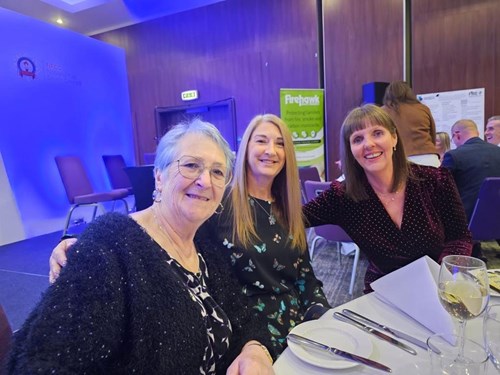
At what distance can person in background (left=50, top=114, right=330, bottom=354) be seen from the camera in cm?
A: 130

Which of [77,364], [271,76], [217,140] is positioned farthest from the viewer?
[271,76]

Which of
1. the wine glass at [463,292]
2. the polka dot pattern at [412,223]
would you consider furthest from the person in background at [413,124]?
the wine glass at [463,292]

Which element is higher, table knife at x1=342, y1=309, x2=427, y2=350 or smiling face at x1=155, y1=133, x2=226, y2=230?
smiling face at x1=155, y1=133, x2=226, y2=230

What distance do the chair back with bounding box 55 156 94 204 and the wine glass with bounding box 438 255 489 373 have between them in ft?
17.0

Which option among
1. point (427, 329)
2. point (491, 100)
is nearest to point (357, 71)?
point (491, 100)

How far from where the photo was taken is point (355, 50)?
19.3 feet

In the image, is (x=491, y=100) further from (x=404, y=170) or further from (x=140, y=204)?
(x=140, y=204)

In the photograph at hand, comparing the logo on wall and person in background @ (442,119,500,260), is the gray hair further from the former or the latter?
the logo on wall

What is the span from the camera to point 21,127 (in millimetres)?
5012

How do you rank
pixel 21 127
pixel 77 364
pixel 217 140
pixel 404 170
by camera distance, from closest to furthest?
1. pixel 77 364
2. pixel 217 140
3. pixel 404 170
4. pixel 21 127

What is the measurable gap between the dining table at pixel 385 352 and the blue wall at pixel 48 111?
540 cm

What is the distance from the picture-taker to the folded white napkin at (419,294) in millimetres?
853

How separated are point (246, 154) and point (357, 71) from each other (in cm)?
523

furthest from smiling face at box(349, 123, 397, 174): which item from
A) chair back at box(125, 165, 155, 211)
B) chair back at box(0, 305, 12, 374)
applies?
chair back at box(125, 165, 155, 211)
